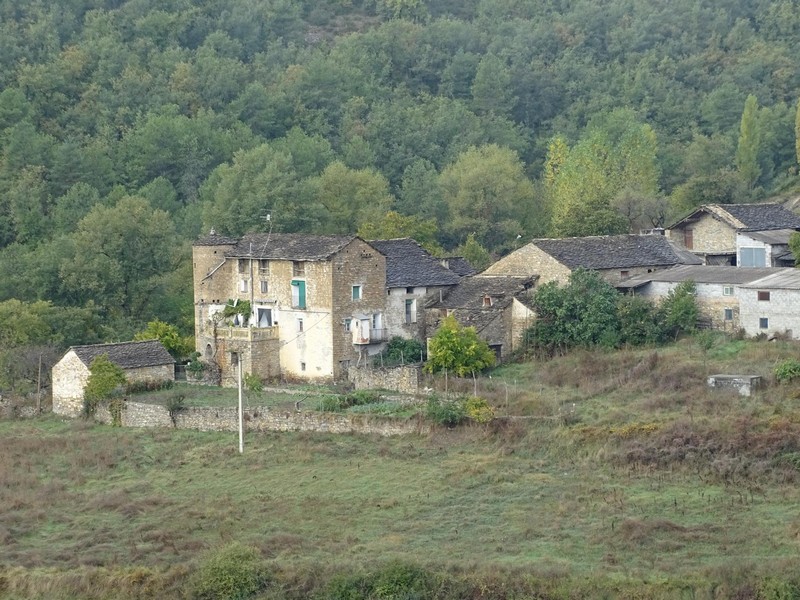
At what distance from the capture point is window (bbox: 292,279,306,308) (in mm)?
50750

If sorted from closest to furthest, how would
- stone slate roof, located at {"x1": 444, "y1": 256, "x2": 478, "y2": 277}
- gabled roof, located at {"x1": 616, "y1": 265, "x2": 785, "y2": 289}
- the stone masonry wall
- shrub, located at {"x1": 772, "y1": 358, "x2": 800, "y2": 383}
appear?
shrub, located at {"x1": 772, "y1": 358, "x2": 800, "y2": 383}
the stone masonry wall
gabled roof, located at {"x1": 616, "y1": 265, "x2": 785, "y2": 289}
stone slate roof, located at {"x1": 444, "y1": 256, "x2": 478, "y2": 277}

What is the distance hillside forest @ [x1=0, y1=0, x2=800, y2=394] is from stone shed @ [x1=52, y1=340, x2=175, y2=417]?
156 inches

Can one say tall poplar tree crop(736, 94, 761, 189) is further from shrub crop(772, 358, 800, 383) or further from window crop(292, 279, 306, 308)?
shrub crop(772, 358, 800, 383)

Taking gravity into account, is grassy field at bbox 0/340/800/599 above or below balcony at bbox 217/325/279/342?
below

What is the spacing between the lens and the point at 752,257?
55844 millimetres

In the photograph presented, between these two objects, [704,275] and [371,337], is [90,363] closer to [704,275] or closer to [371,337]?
[371,337]

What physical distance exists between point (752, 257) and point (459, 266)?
9.96 metres

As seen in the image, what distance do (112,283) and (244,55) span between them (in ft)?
160

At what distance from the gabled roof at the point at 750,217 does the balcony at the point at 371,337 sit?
12685 millimetres

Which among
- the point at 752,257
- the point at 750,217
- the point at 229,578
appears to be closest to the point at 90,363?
the point at 229,578

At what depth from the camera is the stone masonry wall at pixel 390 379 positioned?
156ft

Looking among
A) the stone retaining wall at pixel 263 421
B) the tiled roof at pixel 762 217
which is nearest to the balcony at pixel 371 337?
→ the stone retaining wall at pixel 263 421

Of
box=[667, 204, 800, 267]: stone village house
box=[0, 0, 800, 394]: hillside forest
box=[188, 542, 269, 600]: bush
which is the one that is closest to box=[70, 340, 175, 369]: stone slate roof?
box=[0, 0, 800, 394]: hillside forest

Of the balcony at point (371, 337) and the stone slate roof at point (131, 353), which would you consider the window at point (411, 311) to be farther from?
the stone slate roof at point (131, 353)
